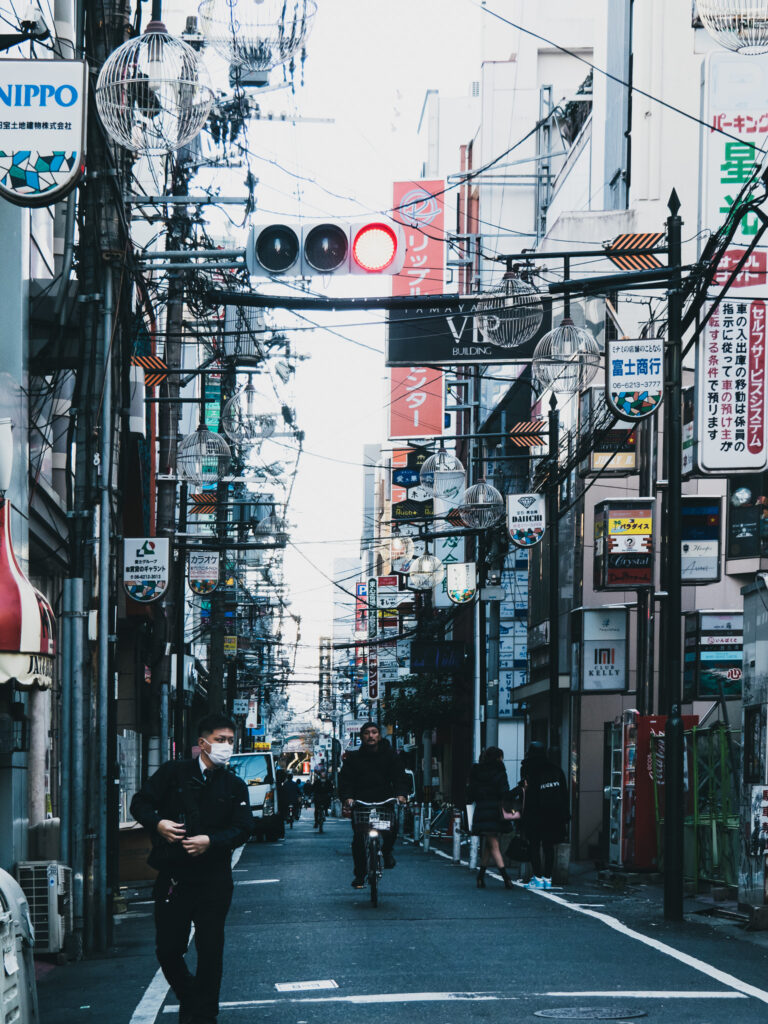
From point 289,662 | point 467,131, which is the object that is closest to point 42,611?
point 467,131

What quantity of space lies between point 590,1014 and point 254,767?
119 ft

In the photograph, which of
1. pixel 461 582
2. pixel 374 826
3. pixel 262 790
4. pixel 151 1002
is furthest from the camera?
pixel 262 790

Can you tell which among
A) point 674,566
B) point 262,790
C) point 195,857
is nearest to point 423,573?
point 262,790

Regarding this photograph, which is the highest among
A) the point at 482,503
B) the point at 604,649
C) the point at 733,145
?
the point at 733,145

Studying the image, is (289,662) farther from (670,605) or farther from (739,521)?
(670,605)

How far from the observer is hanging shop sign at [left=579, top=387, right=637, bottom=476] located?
31703 mm

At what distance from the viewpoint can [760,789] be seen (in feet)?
52.7

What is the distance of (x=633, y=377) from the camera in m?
19.0

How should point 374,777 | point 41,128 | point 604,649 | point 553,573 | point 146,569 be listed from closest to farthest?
point 41,128 → point 374,777 → point 146,569 → point 553,573 → point 604,649

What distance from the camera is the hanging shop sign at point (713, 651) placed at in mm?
31297

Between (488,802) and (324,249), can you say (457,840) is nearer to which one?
(488,802)

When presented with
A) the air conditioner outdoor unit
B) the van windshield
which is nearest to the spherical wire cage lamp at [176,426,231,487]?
the air conditioner outdoor unit

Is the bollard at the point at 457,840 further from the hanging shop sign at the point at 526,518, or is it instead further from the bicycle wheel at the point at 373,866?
the bicycle wheel at the point at 373,866

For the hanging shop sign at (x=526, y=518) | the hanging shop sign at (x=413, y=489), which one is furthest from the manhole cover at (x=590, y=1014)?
the hanging shop sign at (x=413, y=489)
